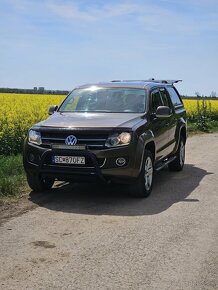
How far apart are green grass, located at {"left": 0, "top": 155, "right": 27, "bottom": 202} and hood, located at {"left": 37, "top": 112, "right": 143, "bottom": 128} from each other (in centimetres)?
107

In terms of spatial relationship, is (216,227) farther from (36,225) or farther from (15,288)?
(15,288)

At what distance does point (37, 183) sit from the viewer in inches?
287

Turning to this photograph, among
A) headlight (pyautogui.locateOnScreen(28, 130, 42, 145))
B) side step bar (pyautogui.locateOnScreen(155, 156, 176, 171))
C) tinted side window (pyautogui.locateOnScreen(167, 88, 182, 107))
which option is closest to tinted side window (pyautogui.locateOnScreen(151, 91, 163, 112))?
side step bar (pyautogui.locateOnScreen(155, 156, 176, 171))

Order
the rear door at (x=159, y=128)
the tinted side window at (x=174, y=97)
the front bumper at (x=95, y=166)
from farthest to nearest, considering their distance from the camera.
Result: the tinted side window at (x=174, y=97)
the rear door at (x=159, y=128)
the front bumper at (x=95, y=166)

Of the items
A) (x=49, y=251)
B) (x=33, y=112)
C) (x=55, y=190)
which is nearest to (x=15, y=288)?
(x=49, y=251)

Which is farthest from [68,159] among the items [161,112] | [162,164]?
[162,164]

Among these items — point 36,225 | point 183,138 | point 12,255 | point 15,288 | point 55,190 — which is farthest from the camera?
point 183,138

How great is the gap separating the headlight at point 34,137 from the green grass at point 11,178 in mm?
798

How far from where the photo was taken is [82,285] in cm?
398

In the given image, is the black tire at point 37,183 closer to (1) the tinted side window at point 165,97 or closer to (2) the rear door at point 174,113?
(2) the rear door at point 174,113

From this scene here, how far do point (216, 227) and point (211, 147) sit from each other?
899cm

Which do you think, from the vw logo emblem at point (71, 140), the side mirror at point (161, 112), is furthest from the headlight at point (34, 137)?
the side mirror at point (161, 112)

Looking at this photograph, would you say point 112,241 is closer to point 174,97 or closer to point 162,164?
point 162,164

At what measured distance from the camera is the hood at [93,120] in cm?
689
